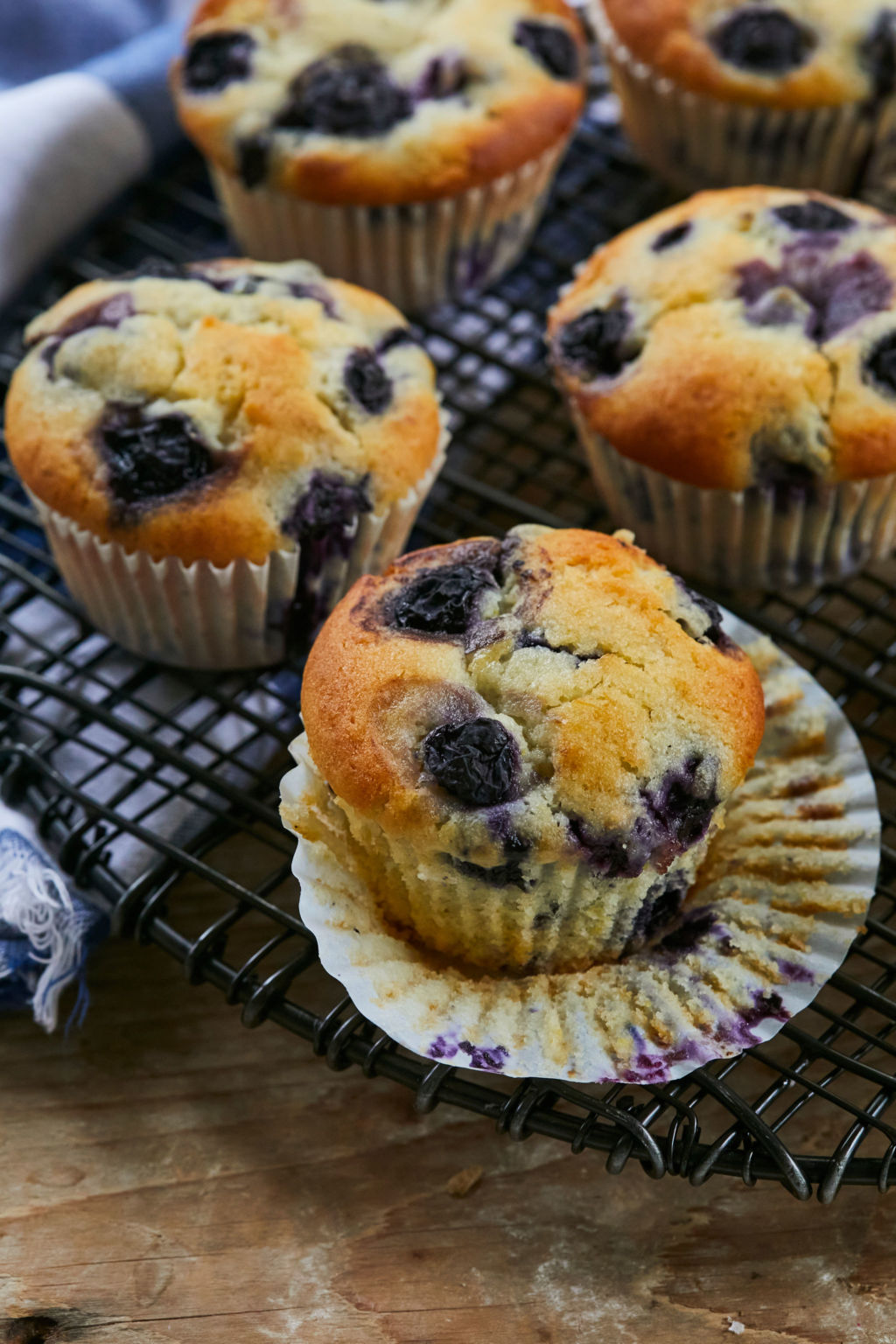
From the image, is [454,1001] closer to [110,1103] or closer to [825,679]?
[110,1103]

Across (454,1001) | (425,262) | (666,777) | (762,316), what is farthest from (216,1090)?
(425,262)

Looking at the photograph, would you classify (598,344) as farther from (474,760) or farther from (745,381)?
(474,760)

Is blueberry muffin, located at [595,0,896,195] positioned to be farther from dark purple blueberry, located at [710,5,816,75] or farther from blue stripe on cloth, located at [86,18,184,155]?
blue stripe on cloth, located at [86,18,184,155]

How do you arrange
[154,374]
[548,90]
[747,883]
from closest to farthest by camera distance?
[747,883] → [154,374] → [548,90]

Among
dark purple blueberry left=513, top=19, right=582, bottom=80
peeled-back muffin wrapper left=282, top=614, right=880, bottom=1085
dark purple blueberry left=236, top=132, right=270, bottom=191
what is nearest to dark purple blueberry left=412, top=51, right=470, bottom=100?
dark purple blueberry left=513, top=19, right=582, bottom=80

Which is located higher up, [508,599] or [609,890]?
[508,599]

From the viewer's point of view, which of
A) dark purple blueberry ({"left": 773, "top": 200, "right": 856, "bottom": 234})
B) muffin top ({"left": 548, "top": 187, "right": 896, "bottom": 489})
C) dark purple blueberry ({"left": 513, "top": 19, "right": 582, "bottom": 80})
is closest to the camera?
muffin top ({"left": 548, "top": 187, "right": 896, "bottom": 489})
